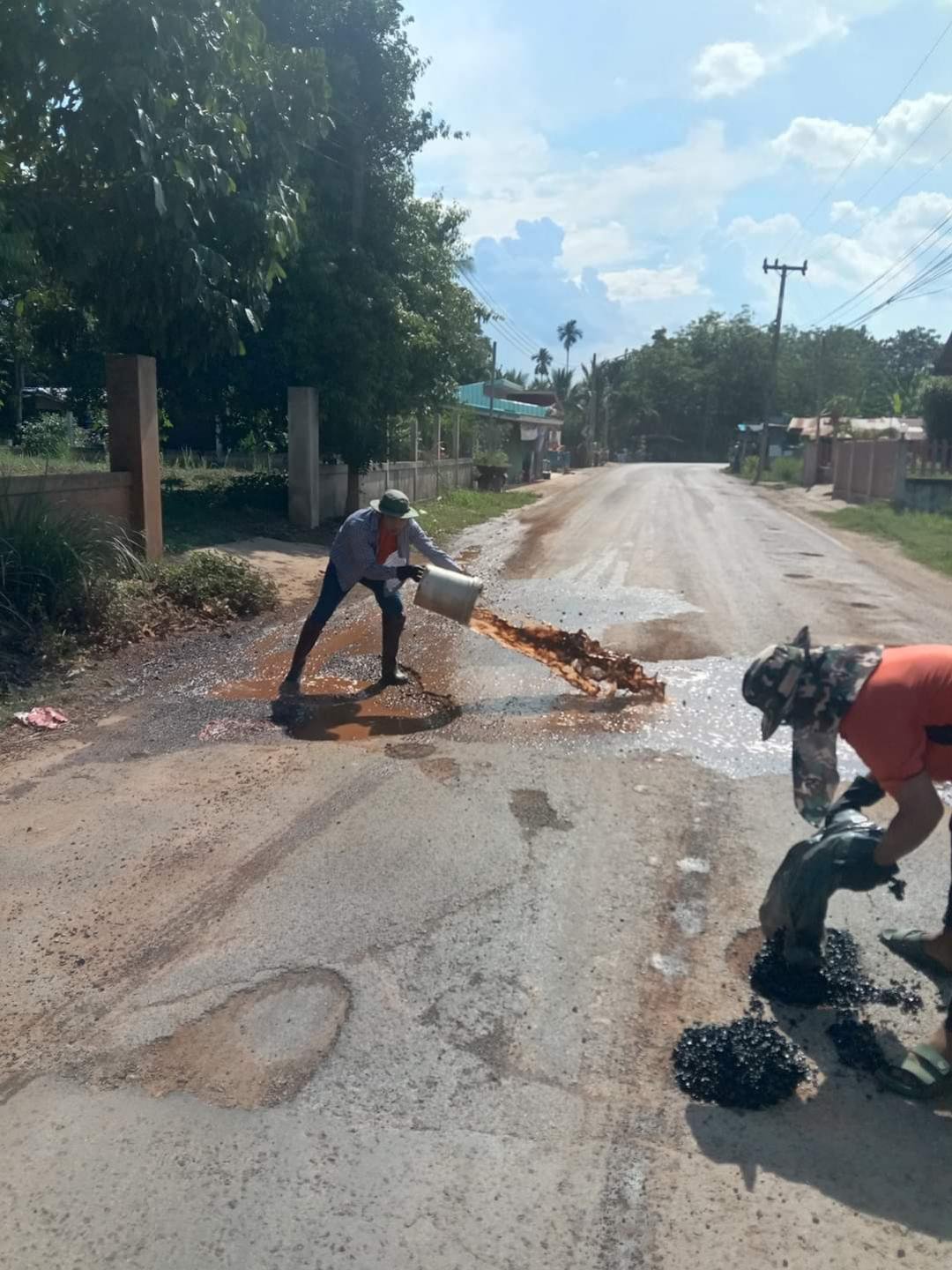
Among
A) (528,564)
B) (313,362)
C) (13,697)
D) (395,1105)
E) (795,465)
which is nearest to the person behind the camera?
(395,1105)

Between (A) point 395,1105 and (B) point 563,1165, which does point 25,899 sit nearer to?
(A) point 395,1105

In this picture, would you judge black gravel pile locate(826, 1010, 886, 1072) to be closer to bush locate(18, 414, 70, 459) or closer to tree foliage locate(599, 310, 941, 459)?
bush locate(18, 414, 70, 459)

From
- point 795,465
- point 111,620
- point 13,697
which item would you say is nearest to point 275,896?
point 13,697

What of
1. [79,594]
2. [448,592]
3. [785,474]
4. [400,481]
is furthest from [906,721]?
[785,474]

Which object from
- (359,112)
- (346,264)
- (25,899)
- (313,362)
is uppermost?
(359,112)

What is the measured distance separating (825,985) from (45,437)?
2107 centimetres

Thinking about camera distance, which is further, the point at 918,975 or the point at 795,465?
the point at 795,465

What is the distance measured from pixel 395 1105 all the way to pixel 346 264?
48.7ft

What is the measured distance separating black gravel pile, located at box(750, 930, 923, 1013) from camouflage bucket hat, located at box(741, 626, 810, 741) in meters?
0.90

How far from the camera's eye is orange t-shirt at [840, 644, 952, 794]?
303 centimetres

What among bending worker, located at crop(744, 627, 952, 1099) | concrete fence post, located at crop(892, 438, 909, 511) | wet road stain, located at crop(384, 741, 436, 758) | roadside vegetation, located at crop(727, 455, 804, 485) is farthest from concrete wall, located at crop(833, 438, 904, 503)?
bending worker, located at crop(744, 627, 952, 1099)

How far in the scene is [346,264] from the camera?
16.0 m

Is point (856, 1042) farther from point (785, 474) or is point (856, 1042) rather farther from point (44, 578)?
point (785, 474)

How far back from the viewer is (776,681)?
3.21 metres
